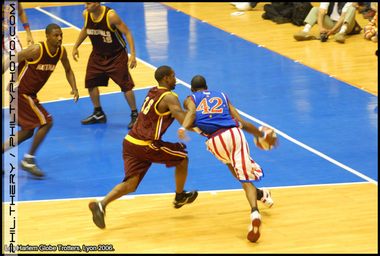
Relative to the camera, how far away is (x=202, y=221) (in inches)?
363

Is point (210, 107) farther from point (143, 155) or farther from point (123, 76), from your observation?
point (123, 76)

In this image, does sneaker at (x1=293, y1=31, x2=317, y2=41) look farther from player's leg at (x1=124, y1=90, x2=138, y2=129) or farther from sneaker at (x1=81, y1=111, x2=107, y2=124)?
sneaker at (x1=81, y1=111, x2=107, y2=124)

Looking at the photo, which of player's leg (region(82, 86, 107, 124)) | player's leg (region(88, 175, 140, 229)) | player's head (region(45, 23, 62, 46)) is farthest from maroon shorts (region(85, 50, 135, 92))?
player's leg (region(88, 175, 140, 229))

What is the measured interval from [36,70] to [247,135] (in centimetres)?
297

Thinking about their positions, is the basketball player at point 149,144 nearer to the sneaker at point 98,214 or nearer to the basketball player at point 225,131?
the sneaker at point 98,214

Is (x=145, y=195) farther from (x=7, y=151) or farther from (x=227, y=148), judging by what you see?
(x=7, y=151)

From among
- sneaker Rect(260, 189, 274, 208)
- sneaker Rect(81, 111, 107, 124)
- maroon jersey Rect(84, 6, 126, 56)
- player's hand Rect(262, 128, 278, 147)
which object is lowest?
sneaker Rect(81, 111, 107, 124)

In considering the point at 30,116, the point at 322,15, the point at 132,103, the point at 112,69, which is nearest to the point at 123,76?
the point at 112,69

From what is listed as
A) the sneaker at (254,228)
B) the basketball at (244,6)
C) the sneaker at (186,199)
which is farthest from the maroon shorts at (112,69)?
the basketball at (244,6)

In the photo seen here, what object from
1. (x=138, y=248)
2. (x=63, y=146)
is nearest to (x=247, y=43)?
(x=63, y=146)

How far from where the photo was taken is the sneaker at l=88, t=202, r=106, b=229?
29.1ft

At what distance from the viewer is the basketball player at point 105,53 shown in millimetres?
12367

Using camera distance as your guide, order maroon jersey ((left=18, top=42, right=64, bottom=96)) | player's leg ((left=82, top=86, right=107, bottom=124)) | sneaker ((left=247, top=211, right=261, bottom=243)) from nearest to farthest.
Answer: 1. sneaker ((left=247, top=211, right=261, bottom=243))
2. maroon jersey ((left=18, top=42, right=64, bottom=96))
3. player's leg ((left=82, top=86, right=107, bottom=124))

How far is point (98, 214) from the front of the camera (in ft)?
29.1
